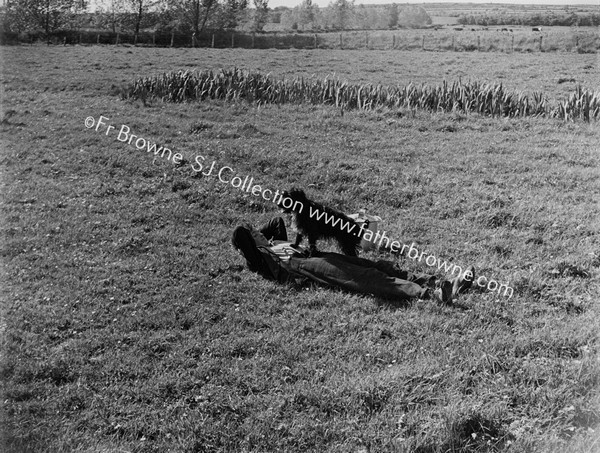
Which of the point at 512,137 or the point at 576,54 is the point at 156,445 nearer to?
the point at 512,137

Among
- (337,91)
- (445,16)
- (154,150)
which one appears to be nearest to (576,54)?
(337,91)

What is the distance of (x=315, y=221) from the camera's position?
612cm

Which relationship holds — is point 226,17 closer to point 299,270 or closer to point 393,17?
point 393,17

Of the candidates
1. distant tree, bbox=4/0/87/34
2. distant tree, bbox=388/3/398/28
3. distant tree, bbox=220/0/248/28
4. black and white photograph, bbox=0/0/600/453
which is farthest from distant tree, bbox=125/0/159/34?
black and white photograph, bbox=0/0/600/453

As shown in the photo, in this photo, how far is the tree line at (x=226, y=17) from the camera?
43.2m

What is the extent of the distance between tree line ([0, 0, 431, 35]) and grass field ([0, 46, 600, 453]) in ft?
90.0

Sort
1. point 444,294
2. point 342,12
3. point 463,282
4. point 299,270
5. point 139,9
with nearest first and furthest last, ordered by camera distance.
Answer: point 444,294
point 463,282
point 299,270
point 139,9
point 342,12

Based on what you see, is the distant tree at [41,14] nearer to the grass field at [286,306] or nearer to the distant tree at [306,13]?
the grass field at [286,306]

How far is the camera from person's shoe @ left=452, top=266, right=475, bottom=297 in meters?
5.66

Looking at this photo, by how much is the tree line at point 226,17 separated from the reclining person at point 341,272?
31282 millimetres

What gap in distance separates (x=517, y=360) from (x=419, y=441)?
1.36m

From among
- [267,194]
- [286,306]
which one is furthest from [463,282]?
[267,194]

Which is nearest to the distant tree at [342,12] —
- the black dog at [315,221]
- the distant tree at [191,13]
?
the distant tree at [191,13]

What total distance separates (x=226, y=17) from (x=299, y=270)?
149 feet
